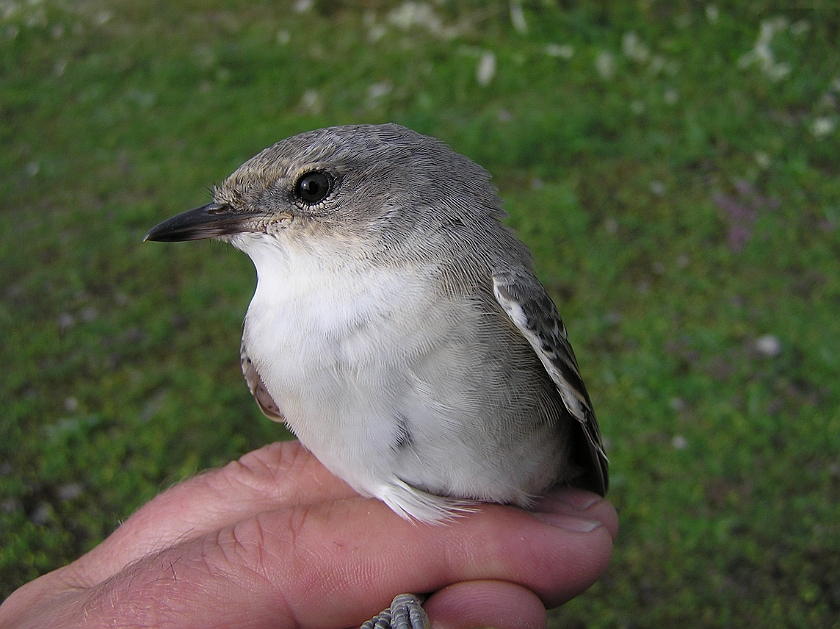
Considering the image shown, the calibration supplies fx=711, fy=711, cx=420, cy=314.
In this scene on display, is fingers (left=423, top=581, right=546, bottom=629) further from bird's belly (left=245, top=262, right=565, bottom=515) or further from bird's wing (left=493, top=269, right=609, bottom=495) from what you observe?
bird's wing (left=493, top=269, right=609, bottom=495)

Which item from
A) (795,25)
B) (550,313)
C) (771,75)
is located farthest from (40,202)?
(795,25)

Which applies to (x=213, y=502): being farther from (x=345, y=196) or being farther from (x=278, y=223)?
(x=345, y=196)

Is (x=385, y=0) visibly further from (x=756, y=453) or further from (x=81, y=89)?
(x=756, y=453)

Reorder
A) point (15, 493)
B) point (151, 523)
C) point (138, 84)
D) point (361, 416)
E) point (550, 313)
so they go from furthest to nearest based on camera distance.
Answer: point (138, 84), point (15, 493), point (151, 523), point (550, 313), point (361, 416)

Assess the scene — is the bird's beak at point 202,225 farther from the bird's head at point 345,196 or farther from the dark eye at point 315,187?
the dark eye at point 315,187

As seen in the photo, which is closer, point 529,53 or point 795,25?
point 795,25

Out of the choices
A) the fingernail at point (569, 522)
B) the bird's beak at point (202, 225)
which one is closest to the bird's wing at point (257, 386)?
the bird's beak at point (202, 225)

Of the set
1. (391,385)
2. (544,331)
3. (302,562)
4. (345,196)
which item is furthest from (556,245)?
(302,562)

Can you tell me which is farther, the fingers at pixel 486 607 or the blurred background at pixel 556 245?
the blurred background at pixel 556 245
